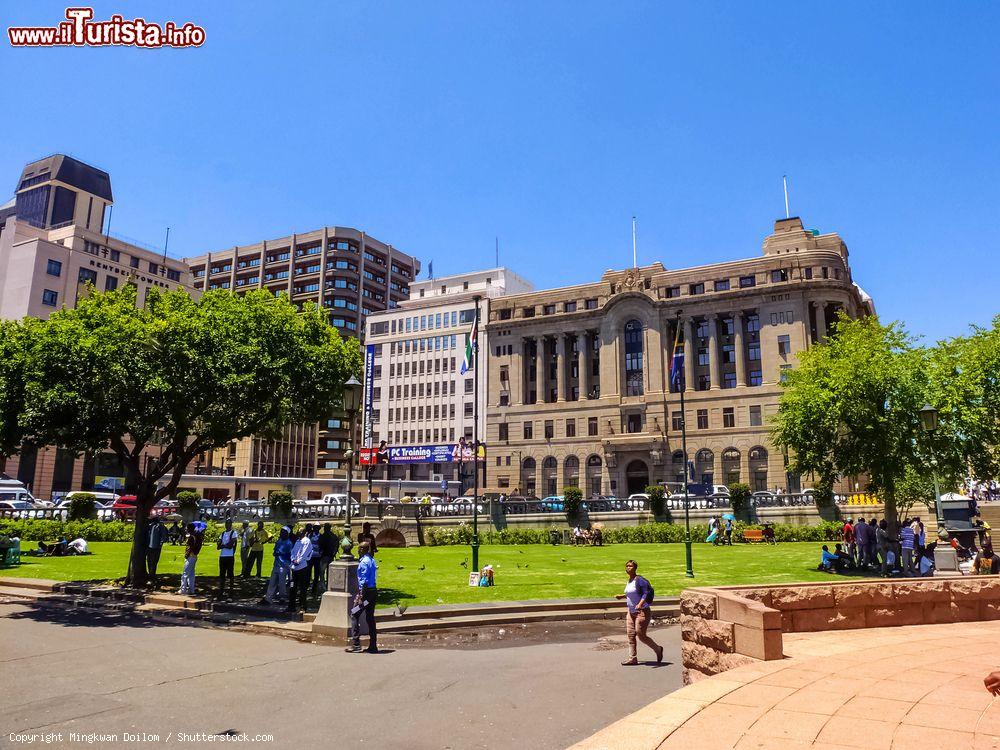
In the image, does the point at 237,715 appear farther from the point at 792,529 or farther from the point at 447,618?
the point at 792,529

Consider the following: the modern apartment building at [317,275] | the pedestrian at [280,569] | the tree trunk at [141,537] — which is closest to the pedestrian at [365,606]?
the pedestrian at [280,569]

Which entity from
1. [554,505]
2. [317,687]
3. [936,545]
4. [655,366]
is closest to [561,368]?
[655,366]

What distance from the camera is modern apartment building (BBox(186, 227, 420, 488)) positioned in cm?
10256

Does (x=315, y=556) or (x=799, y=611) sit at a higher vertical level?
(x=315, y=556)

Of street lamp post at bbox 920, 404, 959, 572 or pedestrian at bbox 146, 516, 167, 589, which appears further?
pedestrian at bbox 146, 516, 167, 589

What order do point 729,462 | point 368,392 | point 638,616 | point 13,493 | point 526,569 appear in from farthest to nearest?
point 368,392, point 729,462, point 13,493, point 526,569, point 638,616

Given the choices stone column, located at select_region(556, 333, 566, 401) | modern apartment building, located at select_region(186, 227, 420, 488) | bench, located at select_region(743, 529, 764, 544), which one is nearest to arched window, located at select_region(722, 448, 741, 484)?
stone column, located at select_region(556, 333, 566, 401)

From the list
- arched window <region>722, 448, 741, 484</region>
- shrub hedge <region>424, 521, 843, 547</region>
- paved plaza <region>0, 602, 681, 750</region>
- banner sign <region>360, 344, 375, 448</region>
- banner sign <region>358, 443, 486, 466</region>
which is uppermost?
banner sign <region>360, 344, 375, 448</region>

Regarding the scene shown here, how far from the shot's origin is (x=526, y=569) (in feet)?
89.7

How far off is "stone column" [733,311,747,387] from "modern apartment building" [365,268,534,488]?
30.1 metres

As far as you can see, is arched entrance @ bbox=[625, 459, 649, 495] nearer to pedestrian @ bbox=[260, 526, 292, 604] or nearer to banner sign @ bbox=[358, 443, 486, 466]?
banner sign @ bbox=[358, 443, 486, 466]

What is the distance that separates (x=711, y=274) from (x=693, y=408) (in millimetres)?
15044

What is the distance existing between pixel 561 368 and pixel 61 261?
188ft

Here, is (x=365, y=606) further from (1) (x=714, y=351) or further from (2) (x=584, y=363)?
(2) (x=584, y=363)
